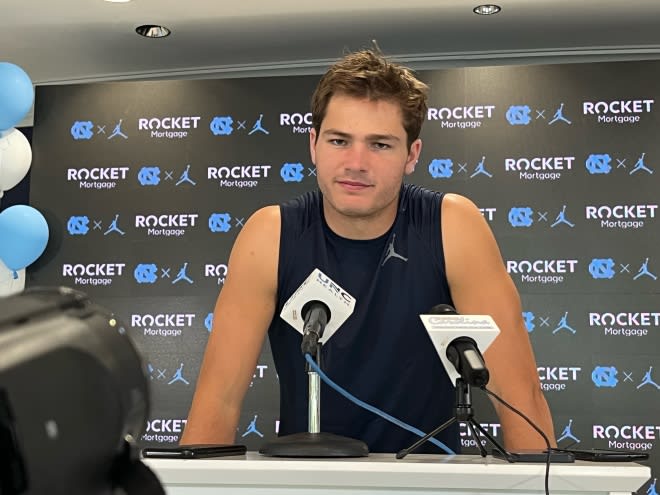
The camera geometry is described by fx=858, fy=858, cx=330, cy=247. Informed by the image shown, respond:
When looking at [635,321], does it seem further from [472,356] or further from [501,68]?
[472,356]

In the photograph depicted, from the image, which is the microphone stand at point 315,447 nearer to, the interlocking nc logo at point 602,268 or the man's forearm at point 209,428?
the man's forearm at point 209,428

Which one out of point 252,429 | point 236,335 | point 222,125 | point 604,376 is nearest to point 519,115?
point 604,376

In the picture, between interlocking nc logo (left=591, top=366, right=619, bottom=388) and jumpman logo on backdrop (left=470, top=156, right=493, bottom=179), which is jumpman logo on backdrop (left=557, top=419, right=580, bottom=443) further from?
jumpman logo on backdrop (left=470, top=156, right=493, bottom=179)

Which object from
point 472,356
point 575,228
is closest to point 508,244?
point 575,228

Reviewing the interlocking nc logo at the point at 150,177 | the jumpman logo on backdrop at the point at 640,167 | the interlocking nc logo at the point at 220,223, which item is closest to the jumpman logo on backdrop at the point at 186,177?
the interlocking nc logo at the point at 150,177

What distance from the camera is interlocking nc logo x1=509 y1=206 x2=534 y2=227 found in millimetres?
3994

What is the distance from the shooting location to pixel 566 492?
1.07 metres

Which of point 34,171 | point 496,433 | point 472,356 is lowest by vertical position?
point 496,433

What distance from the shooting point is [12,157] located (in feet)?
12.7

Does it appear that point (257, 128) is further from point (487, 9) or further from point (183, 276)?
point (487, 9)

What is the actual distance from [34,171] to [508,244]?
240 cm

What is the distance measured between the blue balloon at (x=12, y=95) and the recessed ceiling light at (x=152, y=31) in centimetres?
74

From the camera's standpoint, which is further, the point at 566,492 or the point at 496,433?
the point at 496,433

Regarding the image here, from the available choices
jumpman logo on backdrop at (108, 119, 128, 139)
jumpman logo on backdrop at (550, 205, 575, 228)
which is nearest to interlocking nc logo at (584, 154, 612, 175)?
jumpman logo on backdrop at (550, 205, 575, 228)
